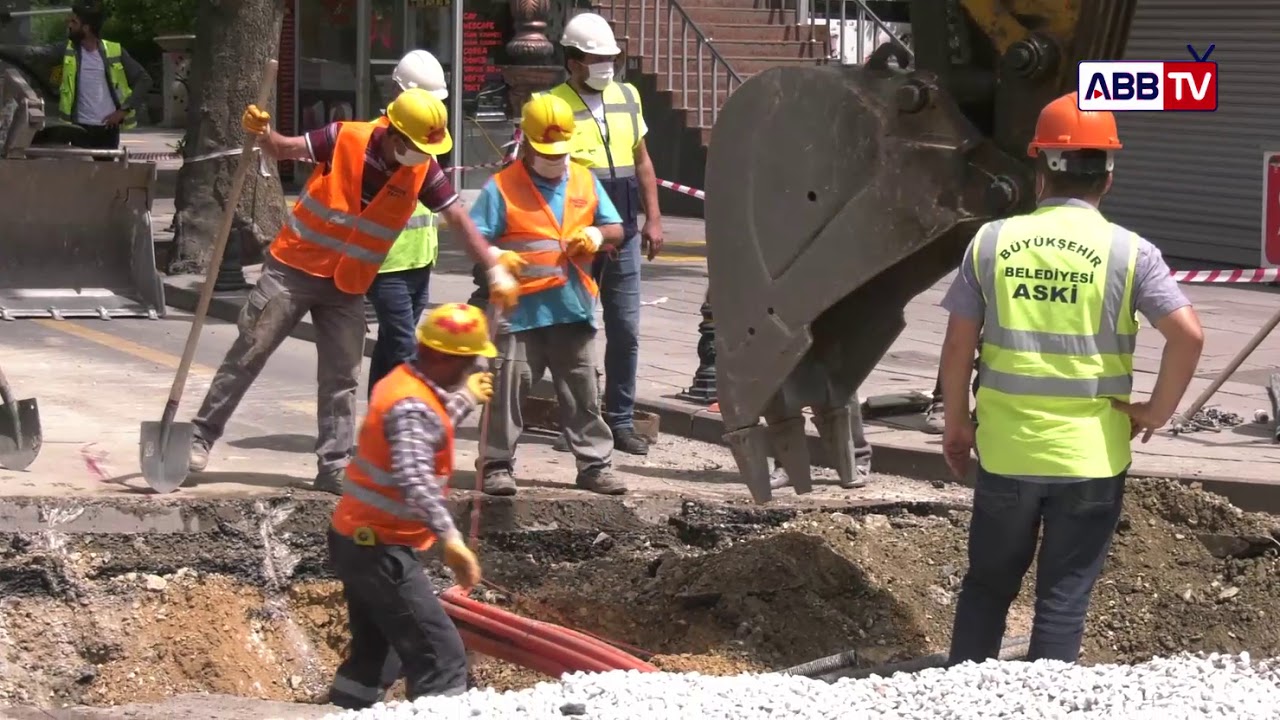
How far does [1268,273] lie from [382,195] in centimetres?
475

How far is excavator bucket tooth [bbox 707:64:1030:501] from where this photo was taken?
559 centimetres

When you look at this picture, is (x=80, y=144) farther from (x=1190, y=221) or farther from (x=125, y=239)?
(x=1190, y=221)

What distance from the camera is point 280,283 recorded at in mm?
7500

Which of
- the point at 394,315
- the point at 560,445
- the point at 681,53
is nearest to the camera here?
the point at 394,315

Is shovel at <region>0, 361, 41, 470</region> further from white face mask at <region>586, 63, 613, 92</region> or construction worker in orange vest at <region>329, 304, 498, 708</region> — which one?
construction worker in orange vest at <region>329, 304, 498, 708</region>

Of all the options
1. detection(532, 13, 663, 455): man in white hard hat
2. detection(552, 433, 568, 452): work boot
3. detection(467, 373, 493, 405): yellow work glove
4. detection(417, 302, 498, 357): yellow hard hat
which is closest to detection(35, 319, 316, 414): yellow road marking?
detection(552, 433, 568, 452): work boot

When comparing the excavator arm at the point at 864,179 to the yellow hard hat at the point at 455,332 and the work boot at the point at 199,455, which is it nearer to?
the yellow hard hat at the point at 455,332

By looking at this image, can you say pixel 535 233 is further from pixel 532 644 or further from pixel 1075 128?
pixel 1075 128

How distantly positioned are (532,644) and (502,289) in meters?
1.18

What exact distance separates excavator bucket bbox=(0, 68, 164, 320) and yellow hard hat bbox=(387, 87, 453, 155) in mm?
6184

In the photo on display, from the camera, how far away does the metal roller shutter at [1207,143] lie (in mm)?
15711

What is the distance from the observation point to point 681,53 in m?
19.3

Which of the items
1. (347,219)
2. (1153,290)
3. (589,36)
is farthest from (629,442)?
(1153,290)

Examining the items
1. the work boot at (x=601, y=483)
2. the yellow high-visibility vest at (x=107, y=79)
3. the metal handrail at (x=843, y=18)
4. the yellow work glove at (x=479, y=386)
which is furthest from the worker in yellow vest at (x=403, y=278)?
the metal handrail at (x=843, y=18)
